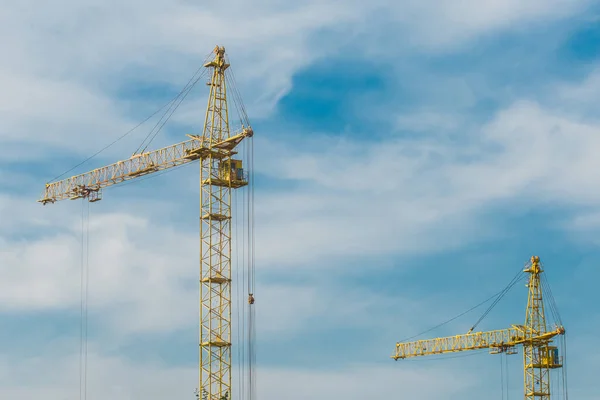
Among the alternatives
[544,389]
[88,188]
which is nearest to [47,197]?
[88,188]

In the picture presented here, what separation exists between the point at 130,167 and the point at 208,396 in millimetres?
37771

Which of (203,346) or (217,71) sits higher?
(217,71)

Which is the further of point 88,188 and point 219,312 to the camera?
point 88,188

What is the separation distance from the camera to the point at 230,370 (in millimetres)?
144000

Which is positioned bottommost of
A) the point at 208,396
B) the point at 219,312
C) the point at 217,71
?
the point at 208,396

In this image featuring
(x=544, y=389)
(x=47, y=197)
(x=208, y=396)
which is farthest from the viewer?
(x=544, y=389)

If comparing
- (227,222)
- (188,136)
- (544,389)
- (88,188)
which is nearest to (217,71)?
(188,136)

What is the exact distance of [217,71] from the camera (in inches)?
6004

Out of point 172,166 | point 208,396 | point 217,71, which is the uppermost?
point 217,71

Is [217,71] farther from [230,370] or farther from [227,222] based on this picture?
[230,370]

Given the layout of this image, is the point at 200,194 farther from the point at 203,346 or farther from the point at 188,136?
the point at 203,346

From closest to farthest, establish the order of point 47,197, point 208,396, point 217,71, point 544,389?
1. point 208,396
2. point 217,71
3. point 47,197
4. point 544,389

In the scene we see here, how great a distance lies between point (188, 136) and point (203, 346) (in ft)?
89.5

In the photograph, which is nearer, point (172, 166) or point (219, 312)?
point (219, 312)
